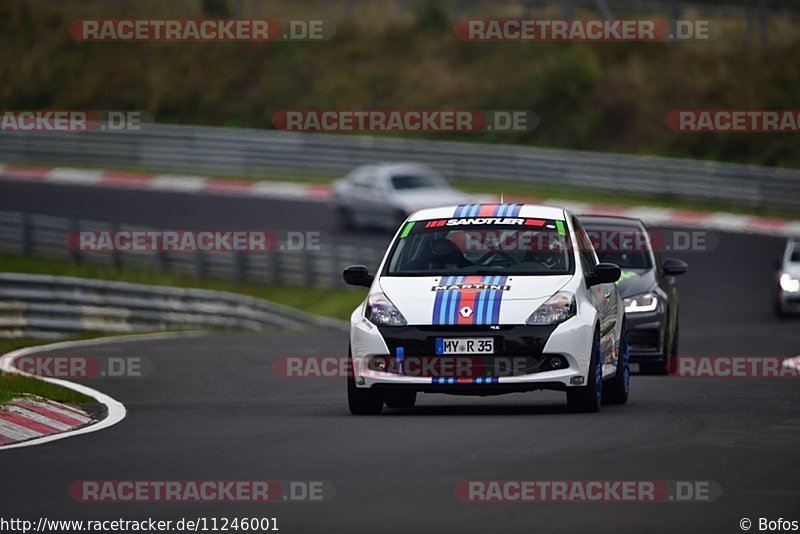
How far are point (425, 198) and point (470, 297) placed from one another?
24452mm

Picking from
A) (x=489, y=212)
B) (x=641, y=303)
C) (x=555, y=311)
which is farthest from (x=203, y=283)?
(x=555, y=311)

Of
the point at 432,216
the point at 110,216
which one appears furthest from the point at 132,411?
the point at 110,216

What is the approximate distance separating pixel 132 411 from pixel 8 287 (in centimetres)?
1161

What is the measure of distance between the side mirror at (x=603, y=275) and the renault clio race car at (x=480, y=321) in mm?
10

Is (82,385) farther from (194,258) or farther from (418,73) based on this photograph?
(418,73)

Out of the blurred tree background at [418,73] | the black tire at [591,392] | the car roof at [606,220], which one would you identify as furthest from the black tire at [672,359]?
the blurred tree background at [418,73]

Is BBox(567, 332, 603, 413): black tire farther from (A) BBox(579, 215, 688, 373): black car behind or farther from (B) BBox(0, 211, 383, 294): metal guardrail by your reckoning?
(B) BBox(0, 211, 383, 294): metal guardrail

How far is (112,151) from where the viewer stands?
47.2m

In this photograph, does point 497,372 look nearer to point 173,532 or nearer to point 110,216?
point 173,532

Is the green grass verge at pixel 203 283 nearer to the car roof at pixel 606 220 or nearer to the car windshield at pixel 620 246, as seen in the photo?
the car roof at pixel 606 220

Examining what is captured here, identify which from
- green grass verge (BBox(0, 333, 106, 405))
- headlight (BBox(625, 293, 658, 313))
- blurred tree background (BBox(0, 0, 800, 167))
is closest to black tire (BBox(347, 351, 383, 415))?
green grass verge (BBox(0, 333, 106, 405))

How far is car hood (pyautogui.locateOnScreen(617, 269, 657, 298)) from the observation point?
57.9ft

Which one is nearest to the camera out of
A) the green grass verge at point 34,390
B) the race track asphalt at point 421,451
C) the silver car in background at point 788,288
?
the race track asphalt at point 421,451

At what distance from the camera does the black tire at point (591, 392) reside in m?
12.7
